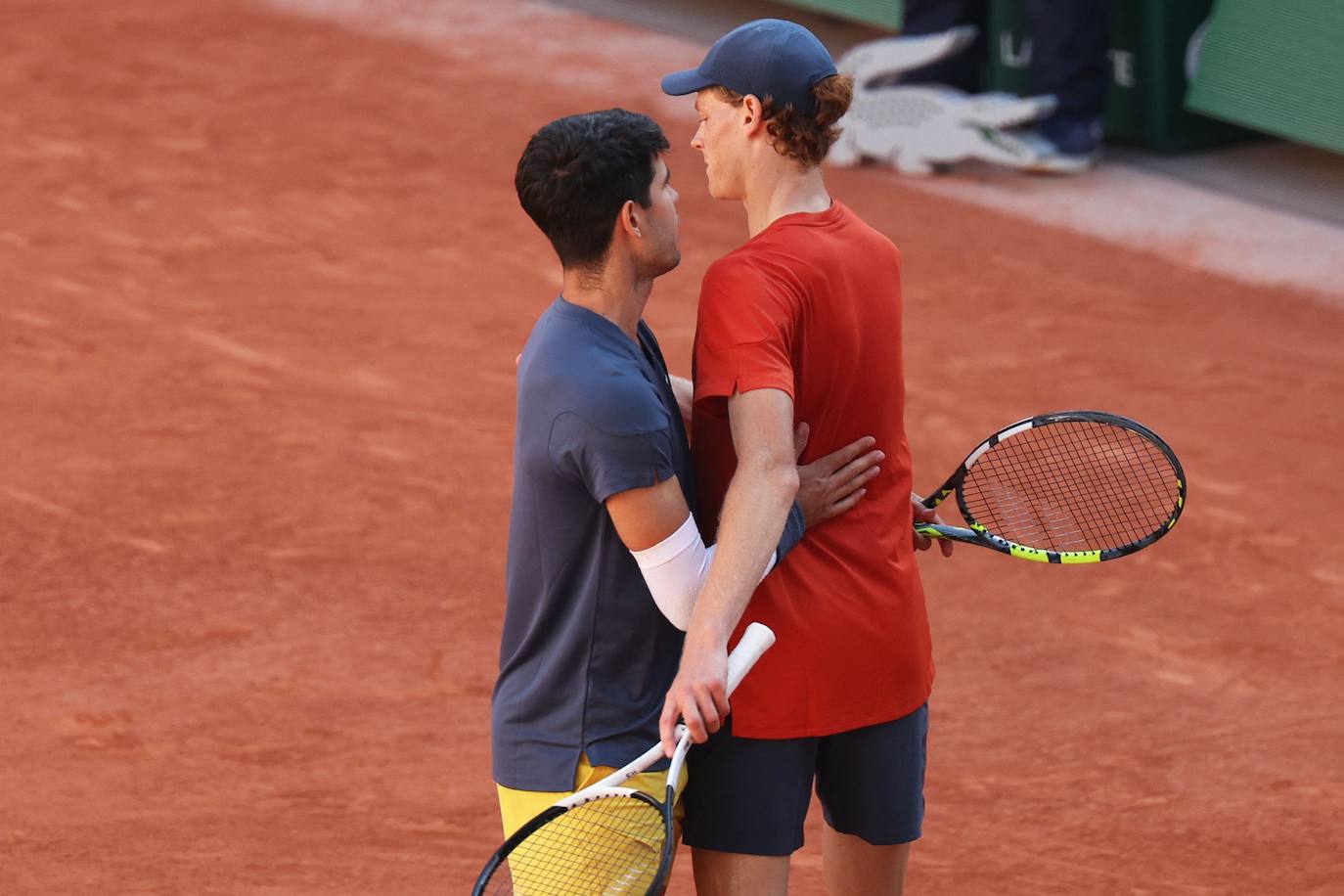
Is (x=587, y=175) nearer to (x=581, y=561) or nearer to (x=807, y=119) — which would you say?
(x=807, y=119)

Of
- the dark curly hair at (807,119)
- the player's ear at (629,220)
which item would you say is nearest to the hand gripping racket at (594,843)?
the player's ear at (629,220)

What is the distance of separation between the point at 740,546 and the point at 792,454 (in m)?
0.18

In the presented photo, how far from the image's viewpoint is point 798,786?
3.04 m

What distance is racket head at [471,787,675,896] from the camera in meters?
2.89

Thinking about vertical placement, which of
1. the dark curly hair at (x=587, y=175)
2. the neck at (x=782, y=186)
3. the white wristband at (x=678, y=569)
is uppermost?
the dark curly hair at (x=587, y=175)

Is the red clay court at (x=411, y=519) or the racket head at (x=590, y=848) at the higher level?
the racket head at (x=590, y=848)

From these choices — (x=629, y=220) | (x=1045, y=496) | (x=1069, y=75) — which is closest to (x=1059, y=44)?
(x=1069, y=75)

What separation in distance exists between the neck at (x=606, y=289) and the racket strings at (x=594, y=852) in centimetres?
77

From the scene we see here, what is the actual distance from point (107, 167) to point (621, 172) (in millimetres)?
7277

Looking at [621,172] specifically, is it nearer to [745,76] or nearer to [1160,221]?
[745,76]

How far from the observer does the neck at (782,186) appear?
2992 mm

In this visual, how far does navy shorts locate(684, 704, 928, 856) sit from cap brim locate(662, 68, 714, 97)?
1064 mm

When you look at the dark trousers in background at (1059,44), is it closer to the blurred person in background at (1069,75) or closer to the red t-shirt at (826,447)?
the blurred person in background at (1069,75)

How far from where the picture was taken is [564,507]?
2838 millimetres
